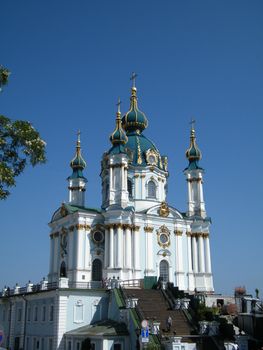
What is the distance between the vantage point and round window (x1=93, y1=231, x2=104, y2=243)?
44.5 metres

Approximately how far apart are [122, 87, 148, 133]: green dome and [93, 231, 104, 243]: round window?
43.6ft

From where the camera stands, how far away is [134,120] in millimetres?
52094

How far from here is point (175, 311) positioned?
32500mm

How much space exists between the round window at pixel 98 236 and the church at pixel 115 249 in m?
0.10

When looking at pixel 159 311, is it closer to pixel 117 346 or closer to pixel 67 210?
pixel 117 346

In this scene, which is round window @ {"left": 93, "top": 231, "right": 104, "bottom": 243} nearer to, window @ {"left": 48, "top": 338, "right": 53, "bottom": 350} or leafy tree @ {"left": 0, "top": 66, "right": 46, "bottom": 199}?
window @ {"left": 48, "top": 338, "right": 53, "bottom": 350}

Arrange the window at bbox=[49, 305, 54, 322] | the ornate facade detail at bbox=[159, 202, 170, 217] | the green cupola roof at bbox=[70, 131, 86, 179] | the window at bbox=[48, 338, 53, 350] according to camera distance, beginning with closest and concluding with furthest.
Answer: the window at bbox=[48, 338, 53, 350] → the window at bbox=[49, 305, 54, 322] → the ornate facade detail at bbox=[159, 202, 170, 217] → the green cupola roof at bbox=[70, 131, 86, 179]

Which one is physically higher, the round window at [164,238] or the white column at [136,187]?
the white column at [136,187]

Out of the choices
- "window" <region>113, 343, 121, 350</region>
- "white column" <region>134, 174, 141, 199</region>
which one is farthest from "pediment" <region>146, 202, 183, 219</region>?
"window" <region>113, 343, 121, 350</region>

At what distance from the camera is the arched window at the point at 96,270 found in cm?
4391

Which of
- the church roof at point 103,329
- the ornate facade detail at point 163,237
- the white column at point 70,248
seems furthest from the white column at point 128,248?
the church roof at point 103,329

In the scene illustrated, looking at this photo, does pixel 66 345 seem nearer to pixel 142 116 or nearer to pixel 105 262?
pixel 105 262

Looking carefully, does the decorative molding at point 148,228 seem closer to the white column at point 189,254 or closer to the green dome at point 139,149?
the white column at point 189,254

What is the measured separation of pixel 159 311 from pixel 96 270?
42.0ft
